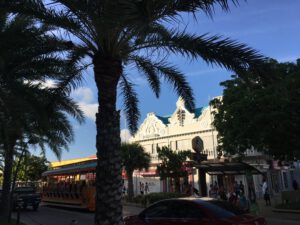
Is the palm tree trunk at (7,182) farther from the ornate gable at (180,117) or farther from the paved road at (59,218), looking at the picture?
the ornate gable at (180,117)

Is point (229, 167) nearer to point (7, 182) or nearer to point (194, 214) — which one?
Answer: point (194, 214)

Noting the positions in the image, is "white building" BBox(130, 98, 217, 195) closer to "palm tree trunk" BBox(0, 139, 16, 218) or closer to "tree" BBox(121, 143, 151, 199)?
"tree" BBox(121, 143, 151, 199)

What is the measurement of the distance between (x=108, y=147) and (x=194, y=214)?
2.66m

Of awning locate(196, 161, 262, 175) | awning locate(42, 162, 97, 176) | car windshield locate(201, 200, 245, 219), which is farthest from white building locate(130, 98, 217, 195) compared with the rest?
car windshield locate(201, 200, 245, 219)

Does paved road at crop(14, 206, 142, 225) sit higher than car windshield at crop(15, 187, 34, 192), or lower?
lower

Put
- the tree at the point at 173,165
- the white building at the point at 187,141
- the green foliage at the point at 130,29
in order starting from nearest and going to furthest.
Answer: the green foliage at the point at 130,29, the tree at the point at 173,165, the white building at the point at 187,141

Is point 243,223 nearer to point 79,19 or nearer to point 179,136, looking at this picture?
point 79,19

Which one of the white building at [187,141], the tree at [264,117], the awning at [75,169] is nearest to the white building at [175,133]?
the white building at [187,141]

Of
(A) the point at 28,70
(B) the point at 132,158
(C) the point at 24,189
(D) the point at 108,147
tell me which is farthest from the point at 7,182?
(B) the point at 132,158

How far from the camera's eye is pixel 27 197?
29.0 meters

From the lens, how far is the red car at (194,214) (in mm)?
8906

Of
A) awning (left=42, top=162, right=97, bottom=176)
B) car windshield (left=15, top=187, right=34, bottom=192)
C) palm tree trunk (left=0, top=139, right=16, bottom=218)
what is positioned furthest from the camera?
car windshield (left=15, top=187, right=34, bottom=192)

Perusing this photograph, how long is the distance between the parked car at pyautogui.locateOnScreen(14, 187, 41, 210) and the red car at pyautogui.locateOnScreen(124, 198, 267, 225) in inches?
788

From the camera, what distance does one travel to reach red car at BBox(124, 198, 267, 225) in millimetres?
8906
